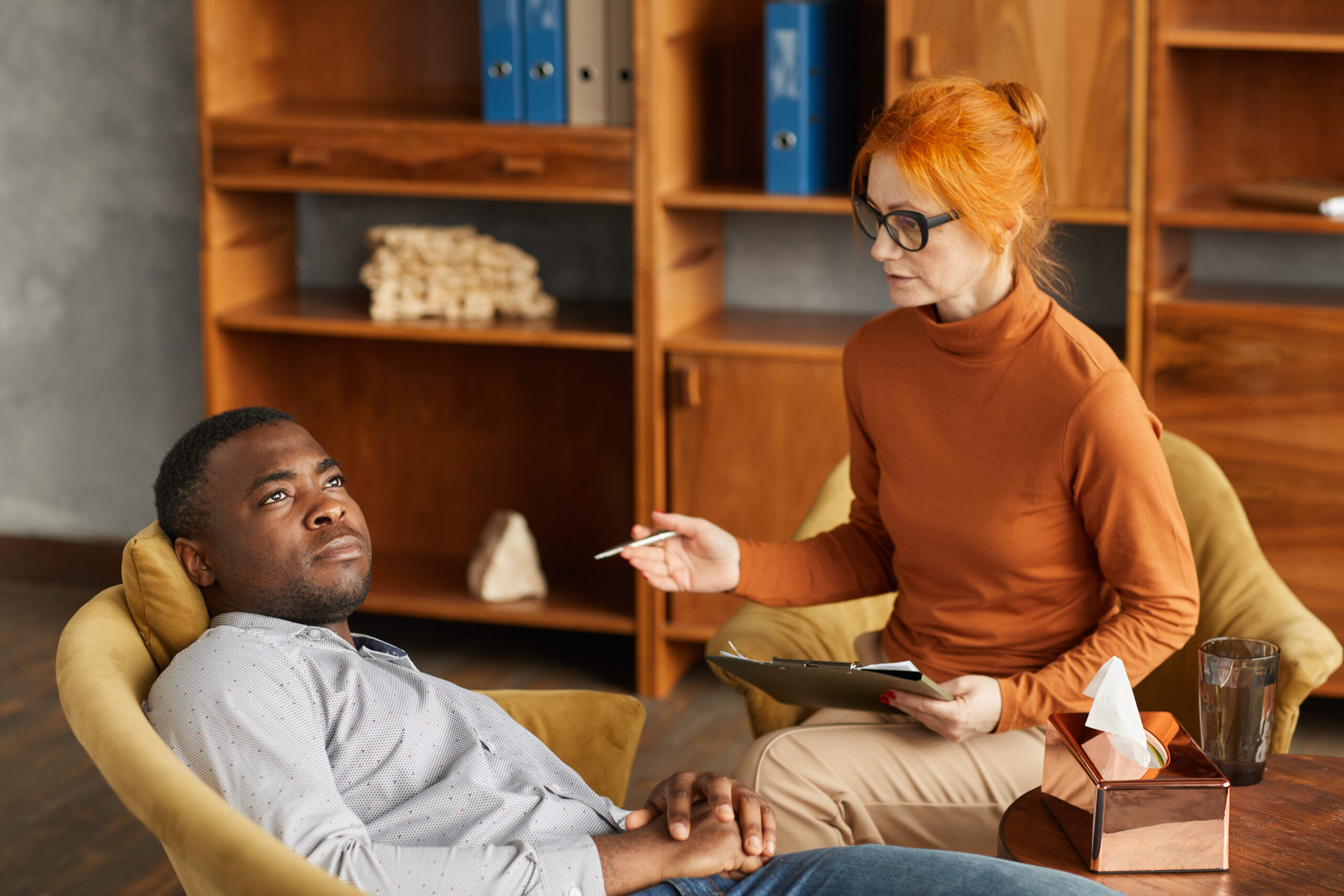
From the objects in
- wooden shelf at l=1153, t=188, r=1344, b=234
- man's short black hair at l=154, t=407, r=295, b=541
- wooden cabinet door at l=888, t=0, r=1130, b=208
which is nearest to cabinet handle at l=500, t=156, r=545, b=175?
wooden cabinet door at l=888, t=0, r=1130, b=208

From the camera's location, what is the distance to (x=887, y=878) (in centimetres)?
139

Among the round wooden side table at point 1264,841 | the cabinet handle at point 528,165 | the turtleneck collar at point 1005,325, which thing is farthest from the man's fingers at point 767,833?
the cabinet handle at point 528,165

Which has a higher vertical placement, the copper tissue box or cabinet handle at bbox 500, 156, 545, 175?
cabinet handle at bbox 500, 156, 545, 175

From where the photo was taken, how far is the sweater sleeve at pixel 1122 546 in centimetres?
166

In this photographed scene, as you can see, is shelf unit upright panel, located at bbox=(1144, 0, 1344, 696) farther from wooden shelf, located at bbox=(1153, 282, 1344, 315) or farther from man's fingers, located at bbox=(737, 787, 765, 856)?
man's fingers, located at bbox=(737, 787, 765, 856)

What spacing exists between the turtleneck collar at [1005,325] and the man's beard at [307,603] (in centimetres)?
78

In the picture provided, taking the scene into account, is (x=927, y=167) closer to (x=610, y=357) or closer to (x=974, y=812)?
(x=974, y=812)

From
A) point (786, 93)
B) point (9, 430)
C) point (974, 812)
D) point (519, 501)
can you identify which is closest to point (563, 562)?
point (519, 501)

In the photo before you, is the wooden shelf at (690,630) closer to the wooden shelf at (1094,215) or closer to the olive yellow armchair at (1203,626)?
the olive yellow armchair at (1203,626)

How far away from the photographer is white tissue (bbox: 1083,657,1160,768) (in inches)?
55.1

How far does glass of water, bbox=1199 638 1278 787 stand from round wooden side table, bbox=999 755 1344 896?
29 mm

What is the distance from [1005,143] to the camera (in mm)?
1683

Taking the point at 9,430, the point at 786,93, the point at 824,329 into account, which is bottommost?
the point at 9,430

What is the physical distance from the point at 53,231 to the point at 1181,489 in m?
2.99
